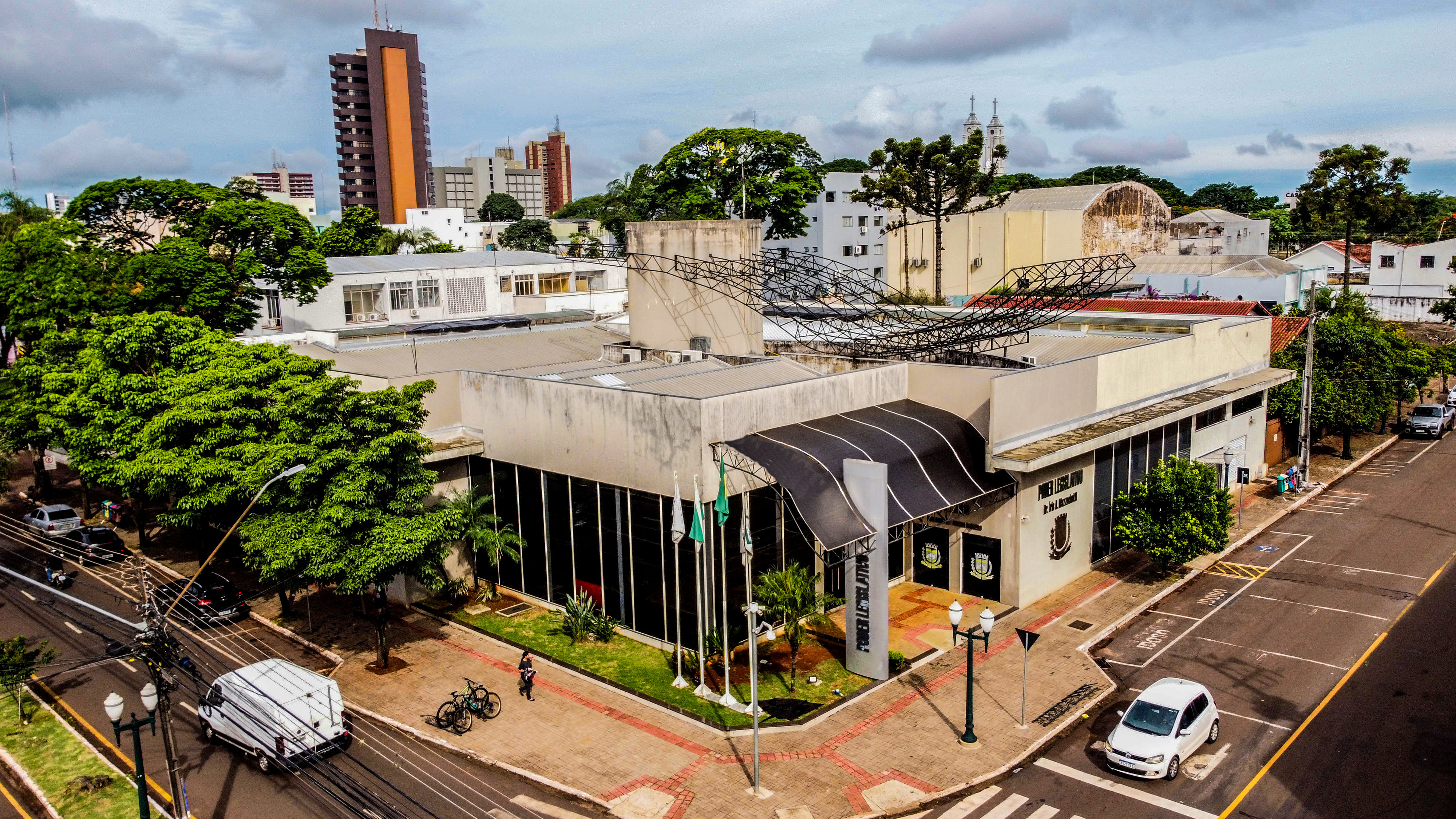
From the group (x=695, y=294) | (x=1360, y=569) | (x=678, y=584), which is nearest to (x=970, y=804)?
(x=678, y=584)

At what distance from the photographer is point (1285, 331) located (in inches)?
2060

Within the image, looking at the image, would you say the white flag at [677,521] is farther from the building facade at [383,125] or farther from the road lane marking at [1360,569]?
the building facade at [383,125]

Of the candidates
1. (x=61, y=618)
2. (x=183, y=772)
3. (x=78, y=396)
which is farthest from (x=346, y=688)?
(x=78, y=396)

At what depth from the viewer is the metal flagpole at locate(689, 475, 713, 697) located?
23828 mm

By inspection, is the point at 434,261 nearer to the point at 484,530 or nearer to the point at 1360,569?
the point at 484,530

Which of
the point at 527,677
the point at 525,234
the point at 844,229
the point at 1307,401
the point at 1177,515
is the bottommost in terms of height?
the point at 527,677

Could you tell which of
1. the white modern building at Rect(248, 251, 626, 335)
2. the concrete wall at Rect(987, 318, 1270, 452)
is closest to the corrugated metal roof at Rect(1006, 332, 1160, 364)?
the concrete wall at Rect(987, 318, 1270, 452)

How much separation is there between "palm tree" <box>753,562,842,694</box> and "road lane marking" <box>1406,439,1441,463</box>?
122 ft

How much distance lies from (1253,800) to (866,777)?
729 centimetres

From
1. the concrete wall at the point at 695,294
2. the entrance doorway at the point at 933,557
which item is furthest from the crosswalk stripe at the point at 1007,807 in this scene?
the concrete wall at the point at 695,294

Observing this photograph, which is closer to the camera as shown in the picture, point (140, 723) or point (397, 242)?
point (140, 723)

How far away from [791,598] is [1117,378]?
16.3 m

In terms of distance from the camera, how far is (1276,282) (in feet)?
234

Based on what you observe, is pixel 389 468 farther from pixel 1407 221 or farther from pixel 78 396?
pixel 1407 221
